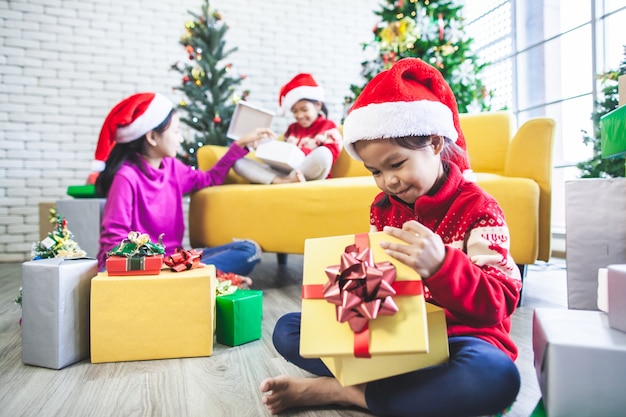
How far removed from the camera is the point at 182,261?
1.27 metres

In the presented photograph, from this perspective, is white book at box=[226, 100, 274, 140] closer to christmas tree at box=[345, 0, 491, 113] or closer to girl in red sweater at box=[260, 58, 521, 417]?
christmas tree at box=[345, 0, 491, 113]

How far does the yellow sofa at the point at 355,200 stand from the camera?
5.20 ft

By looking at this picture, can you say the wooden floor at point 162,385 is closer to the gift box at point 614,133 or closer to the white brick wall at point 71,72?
the gift box at point 614,133

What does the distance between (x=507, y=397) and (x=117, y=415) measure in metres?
0.69

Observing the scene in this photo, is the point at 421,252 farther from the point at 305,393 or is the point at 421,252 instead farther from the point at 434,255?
the point at 305,393

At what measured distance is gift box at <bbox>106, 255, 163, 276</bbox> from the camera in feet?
3.88

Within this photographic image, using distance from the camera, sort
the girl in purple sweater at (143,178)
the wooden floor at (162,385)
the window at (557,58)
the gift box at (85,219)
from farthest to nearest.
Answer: the window at (557,58) → the gift box at (85,219) → the girl in purple sweater at (143,178) → the wooden floor at (162,385)

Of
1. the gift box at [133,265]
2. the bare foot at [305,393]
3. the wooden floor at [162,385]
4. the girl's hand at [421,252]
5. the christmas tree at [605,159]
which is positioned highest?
the christmas tree at [605,159]

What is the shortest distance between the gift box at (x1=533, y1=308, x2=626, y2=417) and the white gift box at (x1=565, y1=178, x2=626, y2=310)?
0.62 m

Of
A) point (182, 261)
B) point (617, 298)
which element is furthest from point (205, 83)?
point (617, 298)

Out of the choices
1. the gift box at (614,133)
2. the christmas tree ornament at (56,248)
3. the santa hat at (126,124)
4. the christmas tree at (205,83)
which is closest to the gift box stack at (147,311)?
the christmas tree ornament at (56,248)

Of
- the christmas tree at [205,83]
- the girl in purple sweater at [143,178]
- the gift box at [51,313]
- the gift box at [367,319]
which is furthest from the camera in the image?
the christmas tree at [205,83]

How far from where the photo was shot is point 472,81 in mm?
2975

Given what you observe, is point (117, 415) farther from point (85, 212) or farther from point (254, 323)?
point (85, 212)
